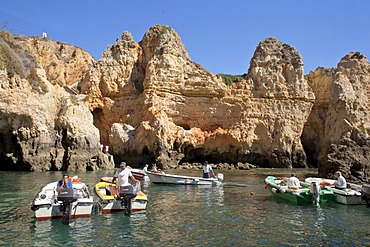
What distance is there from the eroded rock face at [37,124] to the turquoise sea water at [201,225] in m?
13.8

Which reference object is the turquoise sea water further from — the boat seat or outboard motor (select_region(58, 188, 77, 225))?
the boat seat

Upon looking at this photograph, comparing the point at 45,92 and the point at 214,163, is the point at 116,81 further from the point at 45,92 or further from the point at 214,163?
the point at 214,163

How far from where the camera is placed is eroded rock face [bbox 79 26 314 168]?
42219 mm

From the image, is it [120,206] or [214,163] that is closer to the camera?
[120,206]

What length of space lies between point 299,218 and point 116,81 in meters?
34.5

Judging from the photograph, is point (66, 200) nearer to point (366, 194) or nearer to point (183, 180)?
point (366, 194)

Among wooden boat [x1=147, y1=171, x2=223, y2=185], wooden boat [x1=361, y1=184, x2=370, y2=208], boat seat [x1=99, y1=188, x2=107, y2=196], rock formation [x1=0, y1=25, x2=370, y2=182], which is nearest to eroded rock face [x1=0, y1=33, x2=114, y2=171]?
rock formation [x1=0, y1=25, x2=370, y2=182]

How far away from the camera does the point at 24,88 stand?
3120 cm

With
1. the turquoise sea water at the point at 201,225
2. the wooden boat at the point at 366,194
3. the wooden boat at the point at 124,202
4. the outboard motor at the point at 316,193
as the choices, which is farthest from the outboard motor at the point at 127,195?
the wooden boat at the point at 366,194

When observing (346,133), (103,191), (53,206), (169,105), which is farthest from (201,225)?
(169,105)

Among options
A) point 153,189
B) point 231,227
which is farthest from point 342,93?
point 231,227

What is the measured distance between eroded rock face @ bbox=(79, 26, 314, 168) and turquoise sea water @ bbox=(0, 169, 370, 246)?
24.9 metres

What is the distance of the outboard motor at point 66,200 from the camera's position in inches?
462

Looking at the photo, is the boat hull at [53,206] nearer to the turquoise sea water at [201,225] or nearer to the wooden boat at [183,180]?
the turquoise sea water at [201,225]
